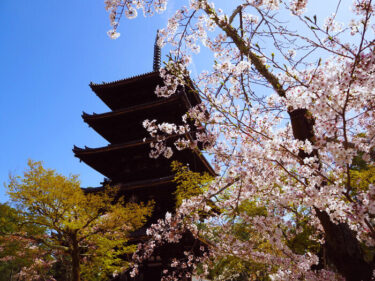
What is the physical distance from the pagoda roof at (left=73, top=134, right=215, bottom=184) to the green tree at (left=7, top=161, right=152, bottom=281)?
2.13 meters

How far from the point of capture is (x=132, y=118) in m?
13.7

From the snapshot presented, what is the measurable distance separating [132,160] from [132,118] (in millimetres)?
2452

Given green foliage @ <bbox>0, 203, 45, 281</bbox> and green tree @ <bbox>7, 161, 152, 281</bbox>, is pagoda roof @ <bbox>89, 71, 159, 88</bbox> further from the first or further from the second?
green foliage @ <bbox>0, 203, 45, 281</bbox>

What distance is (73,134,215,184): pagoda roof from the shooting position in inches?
474

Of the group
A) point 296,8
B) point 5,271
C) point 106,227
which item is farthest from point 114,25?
point 5,271

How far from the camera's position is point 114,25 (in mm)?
4500

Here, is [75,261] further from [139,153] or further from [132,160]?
[139,153]

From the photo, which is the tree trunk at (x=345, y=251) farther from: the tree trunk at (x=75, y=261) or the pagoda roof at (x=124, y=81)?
the pagoda roof at (x=124, y=81)

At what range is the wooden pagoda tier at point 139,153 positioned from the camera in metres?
10.5

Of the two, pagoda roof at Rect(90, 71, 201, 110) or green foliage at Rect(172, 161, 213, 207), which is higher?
pagoda roof at Rect(90, 71, 201, 110)

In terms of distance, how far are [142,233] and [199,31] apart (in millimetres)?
8180

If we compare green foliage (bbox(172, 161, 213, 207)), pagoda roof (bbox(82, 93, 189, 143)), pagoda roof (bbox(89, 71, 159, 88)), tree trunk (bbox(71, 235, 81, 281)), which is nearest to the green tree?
tree trunk (bbox(71, 235, 81, 281))

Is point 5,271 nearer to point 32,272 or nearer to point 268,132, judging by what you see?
point 32,272

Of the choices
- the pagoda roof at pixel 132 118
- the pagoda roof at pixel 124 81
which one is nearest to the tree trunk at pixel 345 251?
the pagoda roof at pixel 132 118
